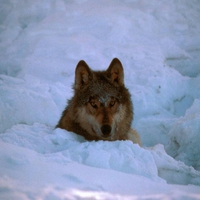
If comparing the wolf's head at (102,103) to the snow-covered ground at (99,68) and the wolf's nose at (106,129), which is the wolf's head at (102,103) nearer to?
the wolf's nose at (106,129)

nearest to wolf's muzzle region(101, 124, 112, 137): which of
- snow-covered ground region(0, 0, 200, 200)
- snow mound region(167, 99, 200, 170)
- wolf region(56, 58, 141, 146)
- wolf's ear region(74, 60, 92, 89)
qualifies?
wolf region(56, 58, 141, 146)

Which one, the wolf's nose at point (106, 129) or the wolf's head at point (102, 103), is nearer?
the wolf's nose at point (106, 129)

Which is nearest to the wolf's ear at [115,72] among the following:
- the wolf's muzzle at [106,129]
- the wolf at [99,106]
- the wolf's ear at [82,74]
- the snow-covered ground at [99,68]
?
the wolf at [99,106]

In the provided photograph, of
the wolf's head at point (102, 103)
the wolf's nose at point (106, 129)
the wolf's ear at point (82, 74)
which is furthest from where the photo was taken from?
the wolf's ear at point (82, 74)

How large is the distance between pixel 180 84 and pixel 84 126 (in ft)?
14.5

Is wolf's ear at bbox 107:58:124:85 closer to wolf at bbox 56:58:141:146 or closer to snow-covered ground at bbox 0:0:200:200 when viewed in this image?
wolf at bbox 56:58:141:146

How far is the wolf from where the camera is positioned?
418 cm

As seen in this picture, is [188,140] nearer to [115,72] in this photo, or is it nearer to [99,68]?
[115,72]

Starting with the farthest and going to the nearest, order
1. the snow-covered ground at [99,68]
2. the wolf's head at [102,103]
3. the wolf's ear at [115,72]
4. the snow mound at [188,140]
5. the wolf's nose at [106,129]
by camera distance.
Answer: the snow mound at [188,140] < the wolf's ear at [115,72] < the wolf's head at [102,103] < the wolf's nose at [106,129] < the snow-covered ground at [99,68]

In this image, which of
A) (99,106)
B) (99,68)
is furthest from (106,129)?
(99,68)

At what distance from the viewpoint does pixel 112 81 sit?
4609mm

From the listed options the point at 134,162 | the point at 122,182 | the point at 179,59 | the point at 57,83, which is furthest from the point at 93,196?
the point at 179,59

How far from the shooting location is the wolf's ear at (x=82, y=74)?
4523 mm

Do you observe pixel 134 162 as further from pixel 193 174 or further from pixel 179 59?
pixel 179 59
